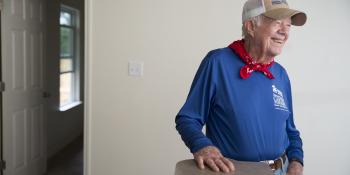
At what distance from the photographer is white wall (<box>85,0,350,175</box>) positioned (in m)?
2.28

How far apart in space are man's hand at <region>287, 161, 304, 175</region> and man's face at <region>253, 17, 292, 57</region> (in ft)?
1.37

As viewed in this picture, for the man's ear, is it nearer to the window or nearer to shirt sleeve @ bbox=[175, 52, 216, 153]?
shirt sleeve @ bbox=[175, 52, 216, 153]

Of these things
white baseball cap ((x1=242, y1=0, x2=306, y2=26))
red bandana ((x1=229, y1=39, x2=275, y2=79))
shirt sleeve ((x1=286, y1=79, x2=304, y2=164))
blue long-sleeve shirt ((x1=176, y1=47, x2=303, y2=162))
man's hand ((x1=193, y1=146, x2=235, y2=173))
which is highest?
white baseball cap ((x1=242, y1=0, x2=306, y2=26))

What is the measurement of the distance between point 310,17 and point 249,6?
1.31m

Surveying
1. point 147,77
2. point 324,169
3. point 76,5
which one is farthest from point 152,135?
point 76,5

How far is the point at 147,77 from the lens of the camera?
2377mm

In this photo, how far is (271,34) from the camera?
44.5 inches

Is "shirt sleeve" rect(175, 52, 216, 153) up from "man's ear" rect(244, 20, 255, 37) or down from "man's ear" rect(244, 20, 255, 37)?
down

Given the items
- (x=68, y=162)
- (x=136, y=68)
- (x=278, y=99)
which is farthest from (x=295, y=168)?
(x=68, y=162)

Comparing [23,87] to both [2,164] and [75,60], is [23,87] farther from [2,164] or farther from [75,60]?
[75,60]

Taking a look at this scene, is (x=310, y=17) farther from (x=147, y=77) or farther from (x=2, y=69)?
(x=2, y=69)

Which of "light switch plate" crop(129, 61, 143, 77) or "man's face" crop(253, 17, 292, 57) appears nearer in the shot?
"man's face" crop(253, 17, 292, 57)

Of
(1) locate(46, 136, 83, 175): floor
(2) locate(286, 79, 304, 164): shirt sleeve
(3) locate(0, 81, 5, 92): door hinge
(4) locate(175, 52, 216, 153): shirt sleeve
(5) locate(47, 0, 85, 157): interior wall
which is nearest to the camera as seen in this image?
(4) locate(175, 52, 216, 153): shirt sleeve

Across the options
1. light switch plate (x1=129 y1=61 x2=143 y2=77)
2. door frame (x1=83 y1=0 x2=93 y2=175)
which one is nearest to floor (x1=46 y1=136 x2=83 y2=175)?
door frame (x1=83 y1=0 x2=93 y2=175)
